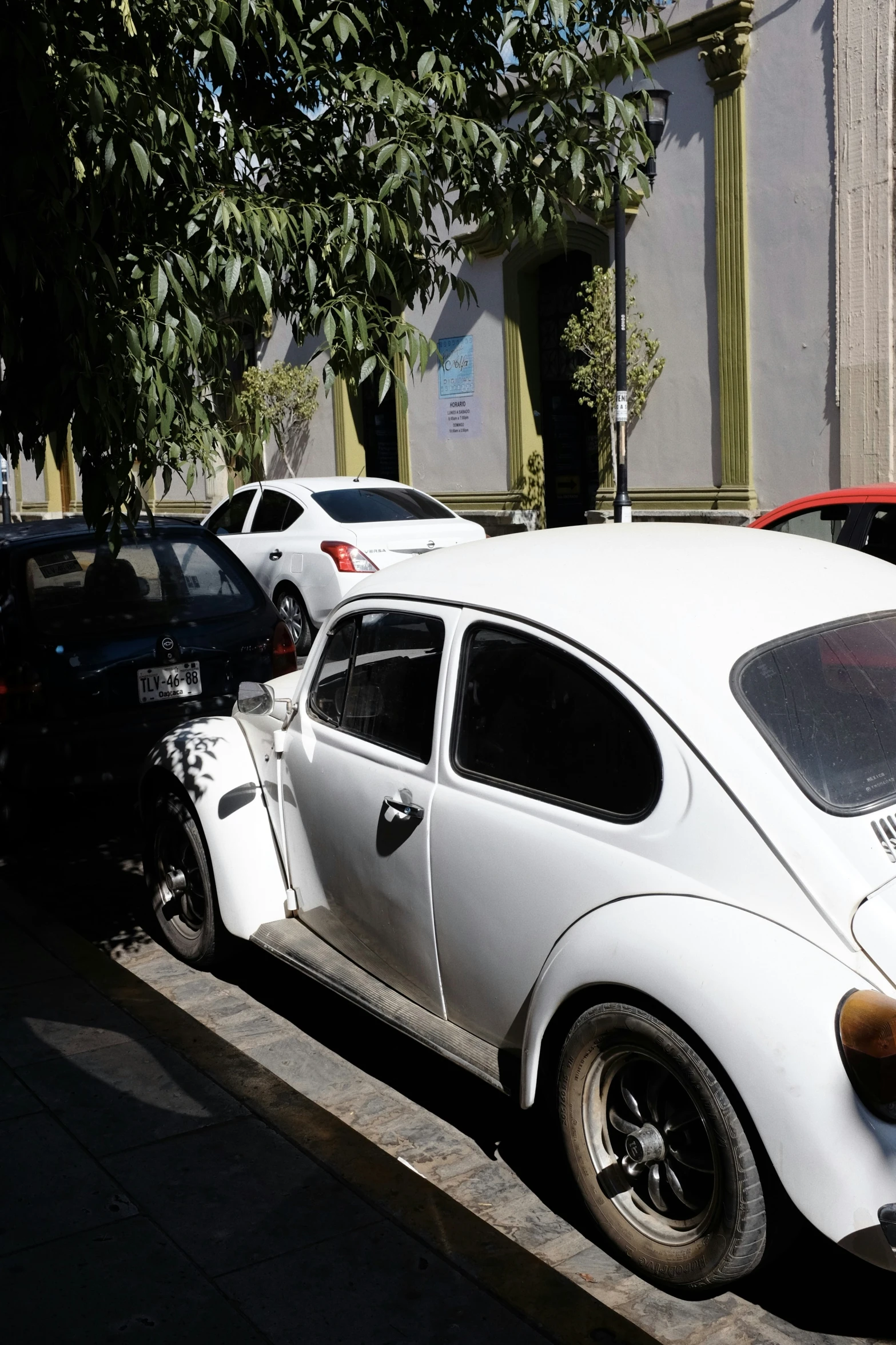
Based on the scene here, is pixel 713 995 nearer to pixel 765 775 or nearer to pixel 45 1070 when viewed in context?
pixel 765 775

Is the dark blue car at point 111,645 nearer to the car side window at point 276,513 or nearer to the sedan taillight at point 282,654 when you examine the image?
the sedan taillight at point 282,654

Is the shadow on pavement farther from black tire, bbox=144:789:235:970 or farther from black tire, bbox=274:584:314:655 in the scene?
black tire, bbox=274:584:314:655

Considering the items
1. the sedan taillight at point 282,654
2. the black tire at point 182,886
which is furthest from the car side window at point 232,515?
the black tire at point 182,886

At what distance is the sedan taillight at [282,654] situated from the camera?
7.32 metres

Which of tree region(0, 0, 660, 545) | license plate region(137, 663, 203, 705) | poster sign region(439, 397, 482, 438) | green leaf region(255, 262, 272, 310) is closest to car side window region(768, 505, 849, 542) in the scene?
tree region(0, 0, 660, 545)

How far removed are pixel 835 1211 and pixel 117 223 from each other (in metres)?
4.26

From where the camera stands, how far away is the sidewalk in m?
2.97

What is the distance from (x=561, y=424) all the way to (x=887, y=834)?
1880 centimetres

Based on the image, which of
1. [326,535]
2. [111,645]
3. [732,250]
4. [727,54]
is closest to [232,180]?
[111,645]

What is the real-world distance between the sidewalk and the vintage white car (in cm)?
52

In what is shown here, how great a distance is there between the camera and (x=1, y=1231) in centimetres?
336

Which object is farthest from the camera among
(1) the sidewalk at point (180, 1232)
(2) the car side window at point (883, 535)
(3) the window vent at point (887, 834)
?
(2) the car side window at point (883, 535)

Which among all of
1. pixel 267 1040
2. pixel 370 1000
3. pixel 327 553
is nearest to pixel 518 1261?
pixel 370 1000

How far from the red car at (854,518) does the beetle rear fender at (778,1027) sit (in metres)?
4.92
